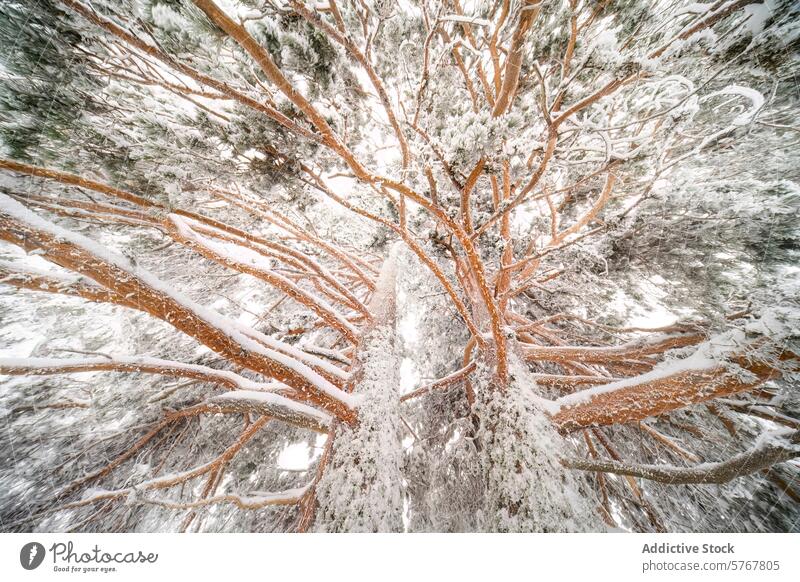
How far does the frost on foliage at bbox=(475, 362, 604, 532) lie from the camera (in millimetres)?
1295

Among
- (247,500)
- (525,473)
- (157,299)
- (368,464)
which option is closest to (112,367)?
(157,299)

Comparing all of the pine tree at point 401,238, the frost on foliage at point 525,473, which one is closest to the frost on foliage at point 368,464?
the pine tree at point 401,238

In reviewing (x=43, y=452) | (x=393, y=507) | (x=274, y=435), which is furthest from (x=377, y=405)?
(x=43, y=452)

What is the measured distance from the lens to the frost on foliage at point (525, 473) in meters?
1.29

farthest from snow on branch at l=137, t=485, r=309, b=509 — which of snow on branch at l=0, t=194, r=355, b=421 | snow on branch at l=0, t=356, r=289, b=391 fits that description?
snow on branch at l=0, t=194, r=355, b=421

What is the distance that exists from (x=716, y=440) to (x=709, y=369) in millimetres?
1733

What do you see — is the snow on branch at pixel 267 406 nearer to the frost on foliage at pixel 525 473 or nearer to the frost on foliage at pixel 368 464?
the frost on foliage at pixel 368 464

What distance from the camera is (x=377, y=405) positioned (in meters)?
1.72

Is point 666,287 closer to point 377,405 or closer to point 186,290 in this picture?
point 377,405

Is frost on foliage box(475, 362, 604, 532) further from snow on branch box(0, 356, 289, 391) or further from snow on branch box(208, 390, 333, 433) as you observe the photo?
snow on branch box(0, 356, 289, 391)

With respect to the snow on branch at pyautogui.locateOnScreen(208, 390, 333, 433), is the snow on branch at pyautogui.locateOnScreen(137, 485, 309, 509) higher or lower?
lower

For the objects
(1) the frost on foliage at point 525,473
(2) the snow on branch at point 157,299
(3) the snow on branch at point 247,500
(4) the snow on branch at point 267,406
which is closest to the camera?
(2) the snow on branch at point 157,299

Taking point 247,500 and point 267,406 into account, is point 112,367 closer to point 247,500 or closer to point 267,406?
point 267,406
